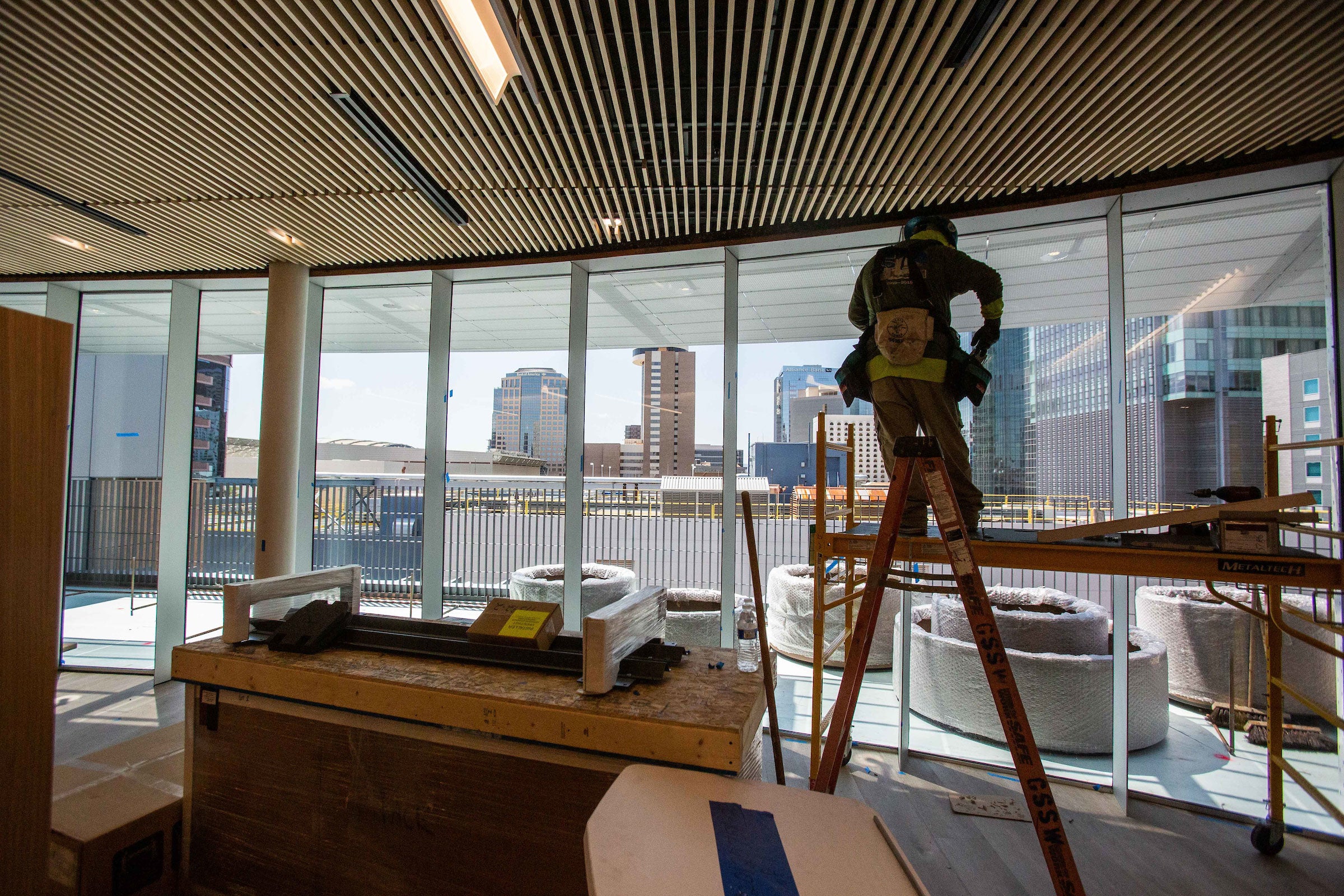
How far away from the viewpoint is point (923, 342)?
6.88ft

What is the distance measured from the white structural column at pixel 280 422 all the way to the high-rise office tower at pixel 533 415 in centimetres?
145

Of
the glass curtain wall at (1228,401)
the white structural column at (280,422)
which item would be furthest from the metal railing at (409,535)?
the glass curtain wall at (1228,401)

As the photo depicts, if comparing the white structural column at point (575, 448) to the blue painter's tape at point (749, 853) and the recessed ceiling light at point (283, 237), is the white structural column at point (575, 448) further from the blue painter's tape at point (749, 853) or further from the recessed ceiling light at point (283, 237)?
the blue painter's tape at point (749, 853)

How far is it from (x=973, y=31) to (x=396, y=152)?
8.24 ft

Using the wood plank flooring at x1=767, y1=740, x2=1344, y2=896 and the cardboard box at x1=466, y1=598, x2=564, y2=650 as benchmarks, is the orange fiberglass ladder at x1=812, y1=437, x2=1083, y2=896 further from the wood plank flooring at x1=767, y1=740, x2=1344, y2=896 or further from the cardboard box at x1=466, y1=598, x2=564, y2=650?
the wood plank flooring at x1=767, y1=740, x2=1344, y2=896

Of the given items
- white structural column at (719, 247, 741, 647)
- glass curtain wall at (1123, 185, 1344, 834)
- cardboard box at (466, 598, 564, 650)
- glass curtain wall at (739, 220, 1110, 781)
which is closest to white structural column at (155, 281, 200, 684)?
cardboard box at (466, 598, 564, 650)

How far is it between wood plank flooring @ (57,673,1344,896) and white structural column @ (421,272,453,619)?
1.93 meters

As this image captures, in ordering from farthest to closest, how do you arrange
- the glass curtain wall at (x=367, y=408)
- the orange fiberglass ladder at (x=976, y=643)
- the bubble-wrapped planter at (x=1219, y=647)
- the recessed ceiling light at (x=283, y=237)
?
the glass curtain wall at (x=367, y=408), the recessed ceiling light at (x=283, y=237), the bubble-wrapped planter at (x=1219, y=647), the orange fiberglass ladder at (x=976, y=643)

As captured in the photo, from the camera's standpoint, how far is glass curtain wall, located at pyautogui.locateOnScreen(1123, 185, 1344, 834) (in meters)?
2.66

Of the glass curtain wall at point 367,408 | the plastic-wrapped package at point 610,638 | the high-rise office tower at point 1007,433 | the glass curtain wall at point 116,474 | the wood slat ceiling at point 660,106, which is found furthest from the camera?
the glass curtain wall at point 116,474

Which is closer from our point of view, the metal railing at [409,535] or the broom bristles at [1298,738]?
the broom bristles at [1298,738]

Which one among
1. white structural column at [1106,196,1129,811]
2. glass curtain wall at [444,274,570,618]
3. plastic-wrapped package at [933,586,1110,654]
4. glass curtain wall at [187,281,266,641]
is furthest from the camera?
glass curtain wall at [187,281,266,641]

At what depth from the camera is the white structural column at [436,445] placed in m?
4.12

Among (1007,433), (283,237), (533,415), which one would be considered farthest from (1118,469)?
(283,237)
